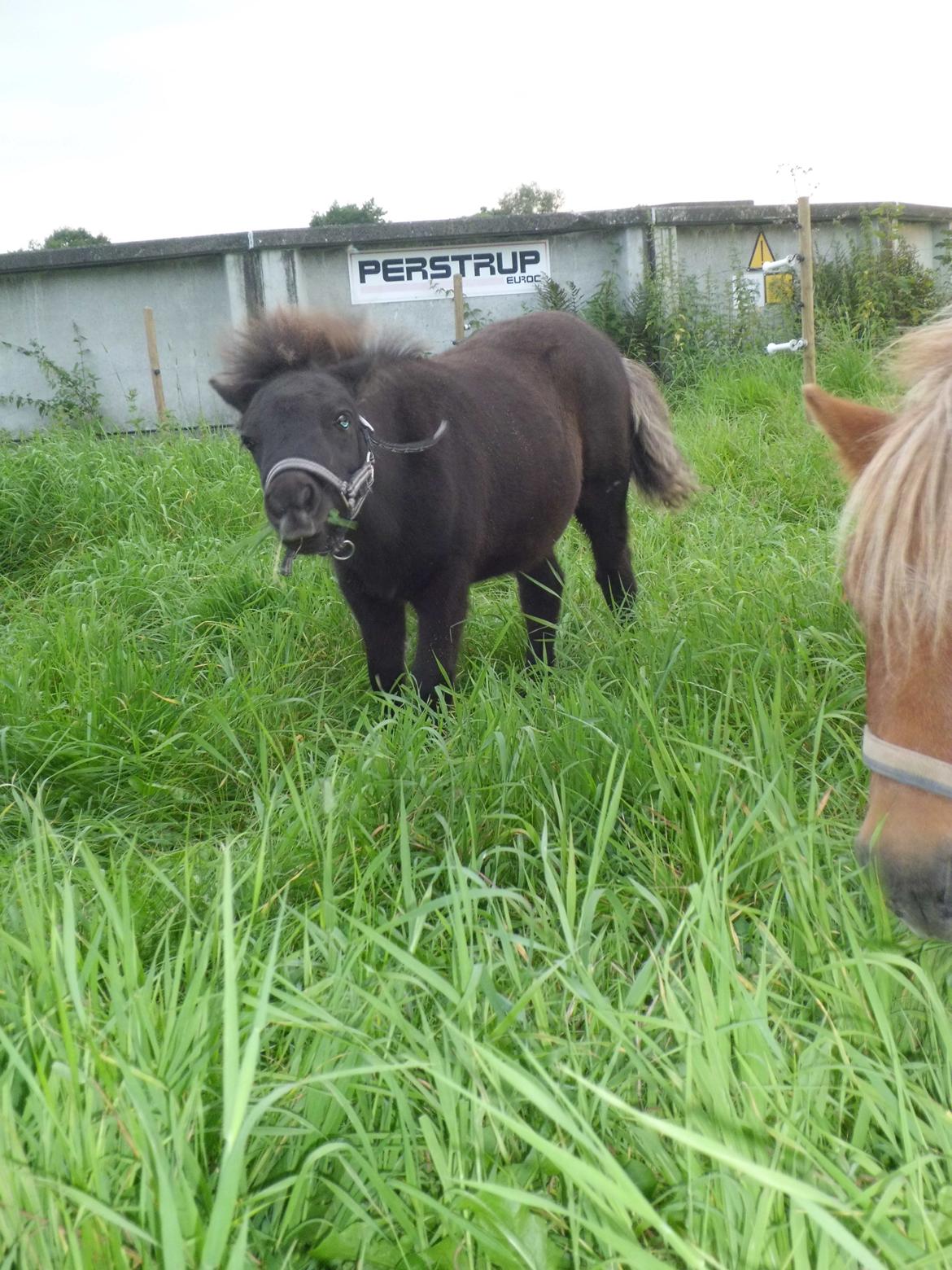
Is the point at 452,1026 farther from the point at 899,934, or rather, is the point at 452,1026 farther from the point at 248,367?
the point at 248,367

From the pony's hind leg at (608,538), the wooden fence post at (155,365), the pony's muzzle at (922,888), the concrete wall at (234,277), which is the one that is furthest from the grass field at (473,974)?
the concrete wall at (234,277)

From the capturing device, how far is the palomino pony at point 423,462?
10.2ft

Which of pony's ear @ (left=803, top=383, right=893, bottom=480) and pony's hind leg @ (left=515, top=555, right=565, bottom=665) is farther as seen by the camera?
pony's hind leg @ (left=515, top=555, right=565, bottom=665)

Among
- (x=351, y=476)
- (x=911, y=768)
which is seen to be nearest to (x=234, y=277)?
(x=351, y=476)

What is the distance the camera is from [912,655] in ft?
4.61

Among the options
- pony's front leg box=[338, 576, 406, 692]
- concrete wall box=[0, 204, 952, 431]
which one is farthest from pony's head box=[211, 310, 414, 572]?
concrete wall box=[0, 204, 952, 431]

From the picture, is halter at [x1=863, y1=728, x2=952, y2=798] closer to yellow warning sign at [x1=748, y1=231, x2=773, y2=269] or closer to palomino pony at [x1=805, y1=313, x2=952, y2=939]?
palomino pony at [x1=805, y1=313, x2=952, y2=939]

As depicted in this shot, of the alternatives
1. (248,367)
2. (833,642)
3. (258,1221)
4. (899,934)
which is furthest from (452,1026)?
(248,367)

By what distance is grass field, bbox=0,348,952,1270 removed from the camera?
1.14 meters

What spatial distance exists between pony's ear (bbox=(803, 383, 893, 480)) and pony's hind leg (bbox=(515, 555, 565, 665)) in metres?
2.10

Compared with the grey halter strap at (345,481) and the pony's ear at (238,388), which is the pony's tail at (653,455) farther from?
the pony's ear at (238,388)

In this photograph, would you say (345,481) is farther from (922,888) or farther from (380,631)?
(922,888)

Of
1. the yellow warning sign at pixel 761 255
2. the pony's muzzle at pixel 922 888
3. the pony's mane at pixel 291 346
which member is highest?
the yellow warning sign at pixel 761 255

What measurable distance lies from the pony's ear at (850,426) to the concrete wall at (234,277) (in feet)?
30.9
